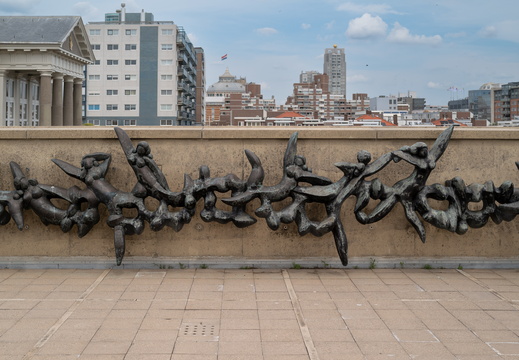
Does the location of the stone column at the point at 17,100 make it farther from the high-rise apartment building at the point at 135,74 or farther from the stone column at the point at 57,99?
the high-rise apartment building at the point at 135,74

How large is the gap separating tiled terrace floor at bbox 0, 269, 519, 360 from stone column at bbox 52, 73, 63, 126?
192 feet

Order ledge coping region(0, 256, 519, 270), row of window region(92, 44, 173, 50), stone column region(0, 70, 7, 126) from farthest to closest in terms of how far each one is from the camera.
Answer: row of window region(92, 44, 173, 50) → stone column region(0, 70, 7, 126) → ledge coping region(0, 256, 519, 270)

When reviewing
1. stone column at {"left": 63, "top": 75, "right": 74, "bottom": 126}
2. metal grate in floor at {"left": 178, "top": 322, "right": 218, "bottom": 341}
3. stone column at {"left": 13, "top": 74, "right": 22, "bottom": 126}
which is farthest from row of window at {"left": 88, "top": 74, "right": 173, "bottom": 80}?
metal grate in floor at {"left": 178, "top": 322, "right": 218, "bottom": 341}

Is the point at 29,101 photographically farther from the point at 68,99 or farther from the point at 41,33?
the point at 41,33

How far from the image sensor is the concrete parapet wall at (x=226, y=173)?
920cm

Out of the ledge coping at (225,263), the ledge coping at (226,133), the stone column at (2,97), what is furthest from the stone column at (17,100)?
the ledge coping at (225,263)

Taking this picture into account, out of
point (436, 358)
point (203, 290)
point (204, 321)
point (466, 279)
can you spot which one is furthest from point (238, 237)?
point (436, 358)

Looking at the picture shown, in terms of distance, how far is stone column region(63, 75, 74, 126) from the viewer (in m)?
67.3

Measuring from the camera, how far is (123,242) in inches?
341

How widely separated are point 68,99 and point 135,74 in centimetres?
3829

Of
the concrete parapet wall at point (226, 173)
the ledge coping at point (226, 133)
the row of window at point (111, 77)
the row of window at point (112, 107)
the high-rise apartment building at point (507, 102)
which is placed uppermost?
the high-rise apartment building at point (507, 102)

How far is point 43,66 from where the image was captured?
6075 cm

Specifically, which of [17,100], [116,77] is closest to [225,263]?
[17,100]

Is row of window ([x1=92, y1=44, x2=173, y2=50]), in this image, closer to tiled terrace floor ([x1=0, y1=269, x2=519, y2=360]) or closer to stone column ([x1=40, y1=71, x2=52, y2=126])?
stone column ([x1=40, y1=71, x2=52, y2=126])
